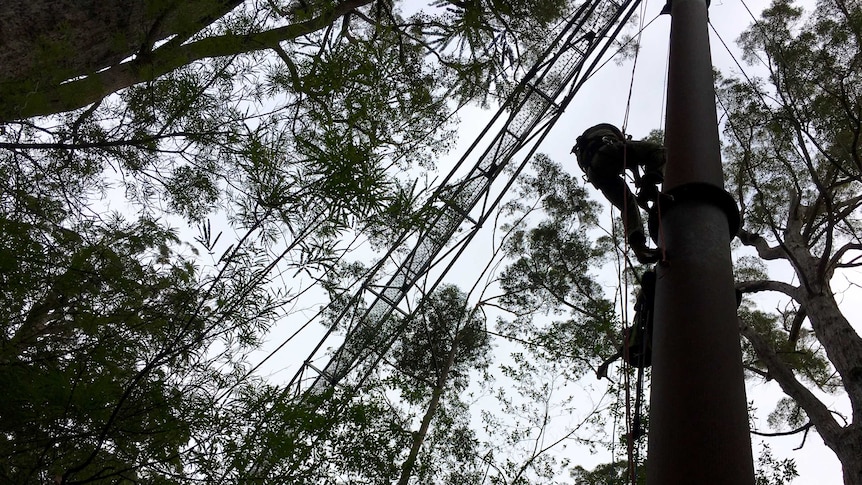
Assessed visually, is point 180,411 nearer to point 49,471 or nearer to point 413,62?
point 49,471

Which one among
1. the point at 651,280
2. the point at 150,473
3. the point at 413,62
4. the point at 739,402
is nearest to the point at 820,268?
the point at 413,62

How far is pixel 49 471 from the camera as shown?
201 centimetres

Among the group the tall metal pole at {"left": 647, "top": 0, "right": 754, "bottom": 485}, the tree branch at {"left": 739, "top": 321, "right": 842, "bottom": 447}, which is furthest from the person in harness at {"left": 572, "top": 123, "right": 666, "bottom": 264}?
the tree branch at {"left": 739, "top": 321, "right": 842, "bottom": 447}

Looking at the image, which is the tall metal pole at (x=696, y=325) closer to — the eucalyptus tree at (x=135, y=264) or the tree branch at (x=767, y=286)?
the eucalyptus tree at (x=135, y=264)

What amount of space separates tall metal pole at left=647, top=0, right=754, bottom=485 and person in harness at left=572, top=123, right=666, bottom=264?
21 centimetres

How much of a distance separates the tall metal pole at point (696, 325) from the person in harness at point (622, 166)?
21cm

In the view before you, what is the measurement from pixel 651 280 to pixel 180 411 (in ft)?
5.46

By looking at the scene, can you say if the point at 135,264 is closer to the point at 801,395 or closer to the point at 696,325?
the point at 696,325

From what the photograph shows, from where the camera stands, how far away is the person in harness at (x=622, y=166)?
72.3 inches

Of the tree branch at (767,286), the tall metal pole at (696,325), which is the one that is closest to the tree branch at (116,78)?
the tall metal pole at (696,325)

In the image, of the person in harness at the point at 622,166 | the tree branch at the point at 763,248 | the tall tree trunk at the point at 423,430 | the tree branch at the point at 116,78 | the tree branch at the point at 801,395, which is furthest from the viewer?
the tree branch at the point at 763,248

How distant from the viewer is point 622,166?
1901 mm

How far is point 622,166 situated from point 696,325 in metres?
0.88

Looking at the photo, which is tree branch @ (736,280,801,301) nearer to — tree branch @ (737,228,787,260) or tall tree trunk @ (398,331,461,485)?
tree branch @ (737,228,787,260)
